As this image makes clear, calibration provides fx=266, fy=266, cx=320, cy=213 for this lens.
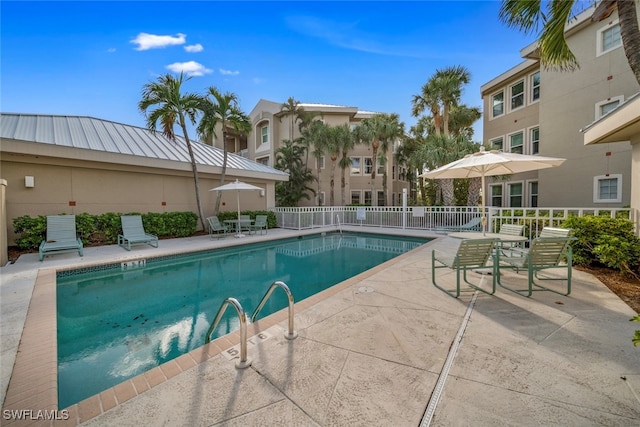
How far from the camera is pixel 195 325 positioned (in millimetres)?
4105

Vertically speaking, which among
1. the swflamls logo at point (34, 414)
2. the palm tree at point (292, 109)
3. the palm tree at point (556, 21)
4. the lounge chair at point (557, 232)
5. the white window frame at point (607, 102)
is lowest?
the swflamls logo at point (34, 414)

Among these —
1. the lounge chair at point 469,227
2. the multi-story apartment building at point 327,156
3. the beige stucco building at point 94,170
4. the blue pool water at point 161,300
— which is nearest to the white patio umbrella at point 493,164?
the blue pool water at point 161,300

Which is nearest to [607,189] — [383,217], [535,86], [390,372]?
[535,86]

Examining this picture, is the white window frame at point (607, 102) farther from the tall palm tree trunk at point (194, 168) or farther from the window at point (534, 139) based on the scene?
the tall palm tree trunk at point (194, 168)

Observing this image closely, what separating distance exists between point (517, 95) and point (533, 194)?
5675 mm

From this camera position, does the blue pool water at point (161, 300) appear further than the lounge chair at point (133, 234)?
No

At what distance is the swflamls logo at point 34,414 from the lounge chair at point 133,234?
7561 millimetres

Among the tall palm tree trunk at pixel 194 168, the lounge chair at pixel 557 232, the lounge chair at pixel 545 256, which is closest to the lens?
the lounge chair at pixel 545 256

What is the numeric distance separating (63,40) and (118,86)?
9.94 feet

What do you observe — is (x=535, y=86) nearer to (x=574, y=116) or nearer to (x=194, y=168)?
(x=574, y=116)

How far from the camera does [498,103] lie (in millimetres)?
16297

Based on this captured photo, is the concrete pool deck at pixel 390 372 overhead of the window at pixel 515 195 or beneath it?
beneath

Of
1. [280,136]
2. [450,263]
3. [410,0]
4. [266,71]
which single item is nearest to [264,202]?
[266,71]

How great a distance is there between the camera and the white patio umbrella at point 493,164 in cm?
518
